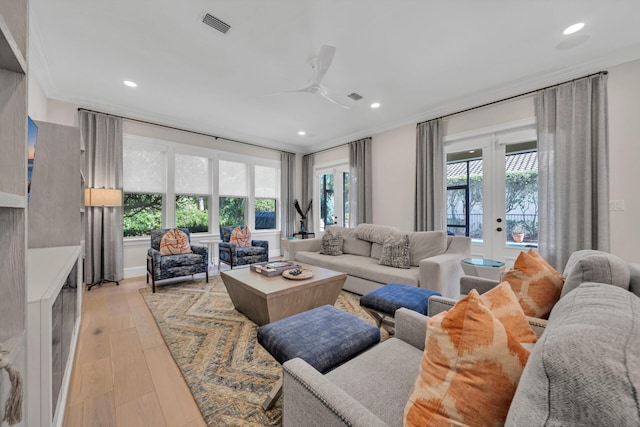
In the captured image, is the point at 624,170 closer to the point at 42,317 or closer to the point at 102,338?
the point at 42,317

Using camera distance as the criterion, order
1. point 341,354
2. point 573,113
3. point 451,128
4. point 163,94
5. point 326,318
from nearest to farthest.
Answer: point 341,354
point 326,318
point 573,113
point 163,94
point 451,128

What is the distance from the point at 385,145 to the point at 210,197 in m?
A: 3.70

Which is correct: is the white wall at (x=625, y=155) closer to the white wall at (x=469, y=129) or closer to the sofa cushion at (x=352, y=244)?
the white wall at (x=469, y=129)

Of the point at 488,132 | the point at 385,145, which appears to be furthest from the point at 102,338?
the point at 488,132

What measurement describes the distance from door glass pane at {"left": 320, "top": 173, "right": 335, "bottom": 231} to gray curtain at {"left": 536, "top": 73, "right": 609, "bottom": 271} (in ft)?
13.1

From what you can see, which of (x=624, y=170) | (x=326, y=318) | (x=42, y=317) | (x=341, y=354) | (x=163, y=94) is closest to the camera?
(x=42, y=317)

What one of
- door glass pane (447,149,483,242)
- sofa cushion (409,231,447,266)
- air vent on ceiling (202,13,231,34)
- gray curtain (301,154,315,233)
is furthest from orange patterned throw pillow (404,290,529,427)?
gray curtain (301,154,315,233)

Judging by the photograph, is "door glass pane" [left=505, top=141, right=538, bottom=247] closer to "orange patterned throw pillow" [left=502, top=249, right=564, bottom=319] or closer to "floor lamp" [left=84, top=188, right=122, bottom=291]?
"orange patterned throw pillow" [left=502, top=249, right=564, bottom=319]

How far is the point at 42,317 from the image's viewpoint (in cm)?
101

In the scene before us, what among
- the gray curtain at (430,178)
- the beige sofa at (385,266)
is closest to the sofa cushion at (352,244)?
the beige sofa at (385,266)

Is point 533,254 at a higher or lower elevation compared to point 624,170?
lower

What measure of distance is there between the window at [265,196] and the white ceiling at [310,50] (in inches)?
80.8

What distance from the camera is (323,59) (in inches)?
93.4

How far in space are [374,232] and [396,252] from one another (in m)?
0.67
